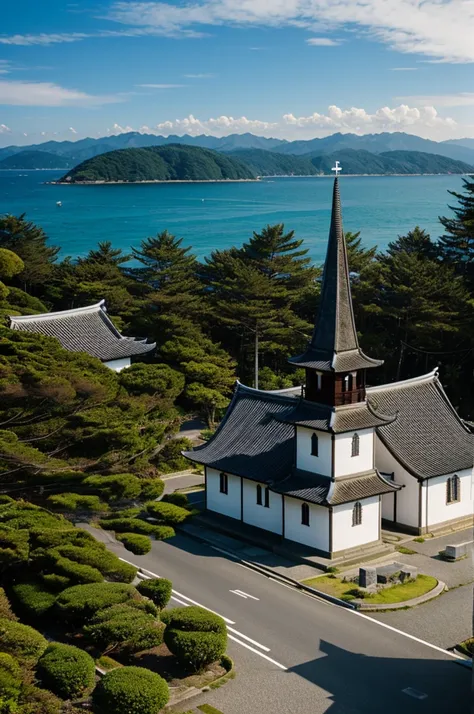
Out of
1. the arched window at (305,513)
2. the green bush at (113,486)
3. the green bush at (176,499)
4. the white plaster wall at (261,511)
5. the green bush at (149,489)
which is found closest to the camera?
the green bush at (113,486)

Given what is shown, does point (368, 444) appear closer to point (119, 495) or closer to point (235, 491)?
point (235, 491)

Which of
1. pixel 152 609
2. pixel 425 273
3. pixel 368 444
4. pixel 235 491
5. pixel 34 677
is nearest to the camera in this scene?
pixel 34 677

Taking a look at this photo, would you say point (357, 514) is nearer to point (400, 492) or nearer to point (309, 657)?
point (400, 492)

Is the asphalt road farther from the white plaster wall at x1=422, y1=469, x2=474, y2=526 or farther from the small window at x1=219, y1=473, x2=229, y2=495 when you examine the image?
the white plaster wall at x1=422, y1=469, x2=474, y2=526

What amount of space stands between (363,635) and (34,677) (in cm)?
744

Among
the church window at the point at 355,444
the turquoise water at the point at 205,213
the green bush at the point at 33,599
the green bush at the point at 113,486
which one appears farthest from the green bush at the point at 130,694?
the turquoise water at the point at 205,213

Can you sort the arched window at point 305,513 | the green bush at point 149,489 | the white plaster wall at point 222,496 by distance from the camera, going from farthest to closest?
the white plaster wall at point 222,496, the arched window at point 305,513, the green bush at point 149,489

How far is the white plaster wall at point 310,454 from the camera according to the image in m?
22.1

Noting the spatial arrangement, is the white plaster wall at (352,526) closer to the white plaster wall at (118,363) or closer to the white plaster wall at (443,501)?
the white plaster wall at (443,501)

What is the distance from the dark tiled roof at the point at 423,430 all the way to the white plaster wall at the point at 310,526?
11.0 ft

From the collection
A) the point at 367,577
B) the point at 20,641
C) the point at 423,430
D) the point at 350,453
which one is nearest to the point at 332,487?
the point at 350,453

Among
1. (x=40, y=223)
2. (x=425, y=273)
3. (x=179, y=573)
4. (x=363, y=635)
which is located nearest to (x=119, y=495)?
(x=179, y=573)

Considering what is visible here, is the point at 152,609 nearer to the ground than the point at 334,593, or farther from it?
farther from it

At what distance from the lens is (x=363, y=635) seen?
696 inches
